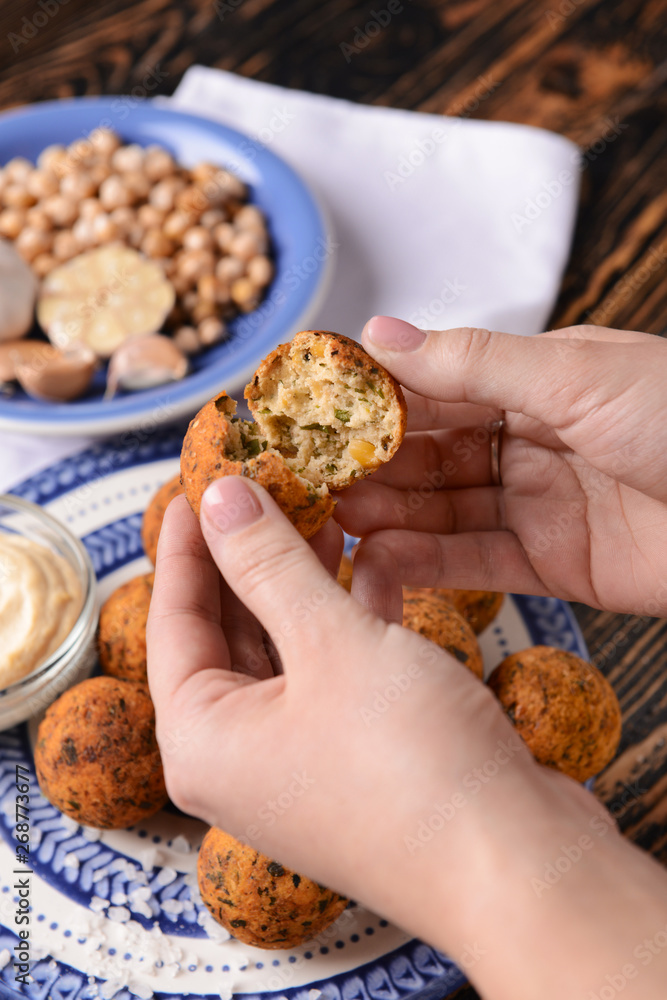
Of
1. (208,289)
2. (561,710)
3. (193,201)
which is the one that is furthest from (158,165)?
(561,710)

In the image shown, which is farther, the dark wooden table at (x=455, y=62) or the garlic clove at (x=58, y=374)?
the dark wooden table at (x=455, y=62)

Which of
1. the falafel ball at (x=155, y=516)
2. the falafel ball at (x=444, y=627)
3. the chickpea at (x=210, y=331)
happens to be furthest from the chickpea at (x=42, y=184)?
the falafel ball at (x=444, y=627)

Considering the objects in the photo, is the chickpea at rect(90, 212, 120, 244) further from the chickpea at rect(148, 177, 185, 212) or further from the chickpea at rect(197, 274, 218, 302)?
the chickpea at rect(197, 274, 218, 302)

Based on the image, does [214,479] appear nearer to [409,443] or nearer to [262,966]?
[409,443]

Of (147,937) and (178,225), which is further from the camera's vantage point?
(178,225)

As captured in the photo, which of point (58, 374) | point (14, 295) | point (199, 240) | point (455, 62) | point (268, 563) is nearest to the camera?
point (268, 563)

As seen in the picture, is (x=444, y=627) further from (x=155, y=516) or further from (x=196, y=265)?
(x=196, y=265)

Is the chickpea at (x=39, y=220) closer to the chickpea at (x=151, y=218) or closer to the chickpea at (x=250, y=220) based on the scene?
the chickpea at (x=151, y=218)

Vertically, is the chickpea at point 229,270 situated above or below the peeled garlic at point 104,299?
below
